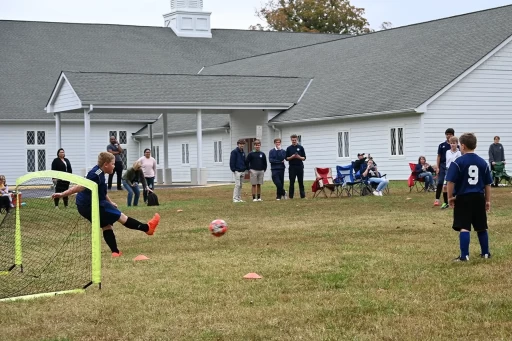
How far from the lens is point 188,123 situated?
5238cm

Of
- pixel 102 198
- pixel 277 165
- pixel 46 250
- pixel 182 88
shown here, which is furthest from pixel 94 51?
pixel 102 198

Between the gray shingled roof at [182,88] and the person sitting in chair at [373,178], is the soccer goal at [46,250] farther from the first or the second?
the gray shingled roof at [182,88]

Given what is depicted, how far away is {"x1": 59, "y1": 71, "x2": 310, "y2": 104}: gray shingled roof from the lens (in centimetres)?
4188

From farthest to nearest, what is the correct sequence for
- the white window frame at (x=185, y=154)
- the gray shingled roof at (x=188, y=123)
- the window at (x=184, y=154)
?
the window at (x=184, y=154)
the white window frame at (x=185, y=154)
the gray shingled roof at (x=188, y=123)

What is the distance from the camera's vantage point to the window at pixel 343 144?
41531mm

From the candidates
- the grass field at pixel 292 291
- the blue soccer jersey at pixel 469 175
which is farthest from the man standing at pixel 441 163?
the blue soccer jersey at pixel 469 175

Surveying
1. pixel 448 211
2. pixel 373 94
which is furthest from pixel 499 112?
pixel 448 211

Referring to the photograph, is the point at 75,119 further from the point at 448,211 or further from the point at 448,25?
the point at 448,211

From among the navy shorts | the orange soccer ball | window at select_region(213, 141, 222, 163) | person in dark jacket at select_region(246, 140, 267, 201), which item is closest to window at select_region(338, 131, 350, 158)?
window at select_region(213, 141, 222, 163)

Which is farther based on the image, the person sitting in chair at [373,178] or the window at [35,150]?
the window at [35,150]

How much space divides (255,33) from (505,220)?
157ft

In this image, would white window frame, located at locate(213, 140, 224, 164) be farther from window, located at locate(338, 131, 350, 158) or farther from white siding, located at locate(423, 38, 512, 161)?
white siding, located at locate(423, 38, 512, 161)

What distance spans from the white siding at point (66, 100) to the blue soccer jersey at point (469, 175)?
30.5 metres

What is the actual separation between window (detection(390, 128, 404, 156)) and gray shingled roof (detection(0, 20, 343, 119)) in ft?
66.9
